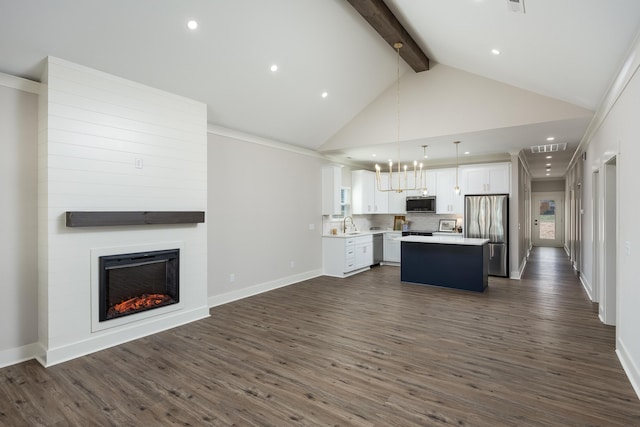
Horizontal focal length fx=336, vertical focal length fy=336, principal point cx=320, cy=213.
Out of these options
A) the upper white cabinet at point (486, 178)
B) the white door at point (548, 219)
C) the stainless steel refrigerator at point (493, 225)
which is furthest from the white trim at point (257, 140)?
the white door at point (548, 219)

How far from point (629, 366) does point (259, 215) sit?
5016 millimetres

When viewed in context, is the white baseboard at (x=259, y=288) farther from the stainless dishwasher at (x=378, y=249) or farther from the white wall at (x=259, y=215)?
the stainless dishwasher at (x=378, y=249)

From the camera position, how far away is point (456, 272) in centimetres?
614

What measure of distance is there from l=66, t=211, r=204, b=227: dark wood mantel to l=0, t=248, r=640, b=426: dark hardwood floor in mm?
1335

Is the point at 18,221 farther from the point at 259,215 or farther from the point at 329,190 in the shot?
the point at 329,190

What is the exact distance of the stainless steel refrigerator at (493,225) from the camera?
715 cm

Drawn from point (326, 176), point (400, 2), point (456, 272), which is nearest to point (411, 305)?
point (456, 272)

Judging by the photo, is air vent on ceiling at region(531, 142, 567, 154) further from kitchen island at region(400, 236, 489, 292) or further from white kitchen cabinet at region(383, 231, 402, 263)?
white kitchen cabinet at region(383, 231, 402, 263)

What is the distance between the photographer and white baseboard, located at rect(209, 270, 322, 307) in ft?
17.1

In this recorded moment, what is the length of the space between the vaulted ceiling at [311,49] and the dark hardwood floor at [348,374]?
2841 mm

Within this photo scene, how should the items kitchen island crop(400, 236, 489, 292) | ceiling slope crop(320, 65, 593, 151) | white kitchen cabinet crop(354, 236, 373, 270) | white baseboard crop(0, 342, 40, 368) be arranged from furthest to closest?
white kitchen cabinet crop(354, 236, 373, 270), kitchen island crop(400, 236, 489, 292), ceiling slope crop(320, 65, 593, 151), white baseboard crop(0, 342, 40, 368)

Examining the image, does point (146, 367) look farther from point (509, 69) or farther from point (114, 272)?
point (509, 69)

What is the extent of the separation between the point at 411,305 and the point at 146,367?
3.61 m

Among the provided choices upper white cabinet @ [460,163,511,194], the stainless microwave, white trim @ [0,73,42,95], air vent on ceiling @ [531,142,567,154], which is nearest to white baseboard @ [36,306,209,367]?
white trim @ [0,73,42,95]
